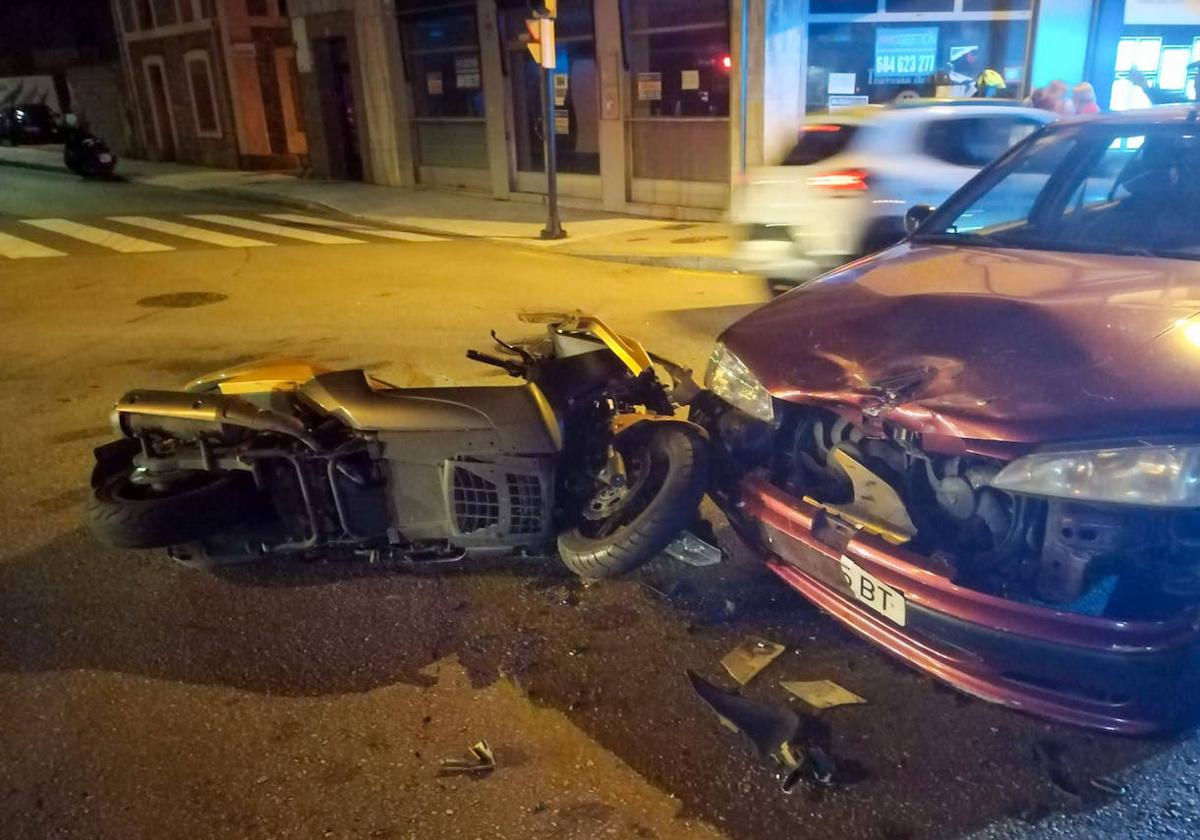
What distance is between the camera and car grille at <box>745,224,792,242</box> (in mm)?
8328

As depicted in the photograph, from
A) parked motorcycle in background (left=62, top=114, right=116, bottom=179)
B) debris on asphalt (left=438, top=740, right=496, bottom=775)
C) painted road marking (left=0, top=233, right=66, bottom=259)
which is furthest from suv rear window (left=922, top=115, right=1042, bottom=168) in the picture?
parked motorcycle in background (left=62, top=114, right=116, bottom=179)

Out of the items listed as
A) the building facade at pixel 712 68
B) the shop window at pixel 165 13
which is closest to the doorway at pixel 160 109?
the shop window at pixel 165 13

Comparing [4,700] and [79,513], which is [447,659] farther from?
[79,513]

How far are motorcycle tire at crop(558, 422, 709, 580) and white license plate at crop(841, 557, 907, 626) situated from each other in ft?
2.55

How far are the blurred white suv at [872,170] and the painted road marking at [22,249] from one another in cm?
990

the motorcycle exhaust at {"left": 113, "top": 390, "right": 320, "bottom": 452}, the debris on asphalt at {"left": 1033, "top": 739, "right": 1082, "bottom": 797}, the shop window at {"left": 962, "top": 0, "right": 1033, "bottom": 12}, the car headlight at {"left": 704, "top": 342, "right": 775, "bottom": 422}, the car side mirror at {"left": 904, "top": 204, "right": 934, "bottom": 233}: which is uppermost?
the shop window at {"left": 962, "top": 0, "right": 1033, "bottom": 12}

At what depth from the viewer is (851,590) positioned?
2.90m

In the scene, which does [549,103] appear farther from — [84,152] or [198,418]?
[84,152]

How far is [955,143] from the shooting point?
7.66 meters

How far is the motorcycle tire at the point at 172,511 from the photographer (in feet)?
12.0

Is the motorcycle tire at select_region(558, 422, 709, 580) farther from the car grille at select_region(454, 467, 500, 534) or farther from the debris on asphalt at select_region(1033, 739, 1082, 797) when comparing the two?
the debris on asphalt at select_region(1033, 739, 1082, 797)

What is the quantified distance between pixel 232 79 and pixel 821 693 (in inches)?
1030

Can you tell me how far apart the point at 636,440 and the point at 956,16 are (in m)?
12.2

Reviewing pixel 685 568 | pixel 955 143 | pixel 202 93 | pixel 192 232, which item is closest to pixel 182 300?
pixel 192 232
